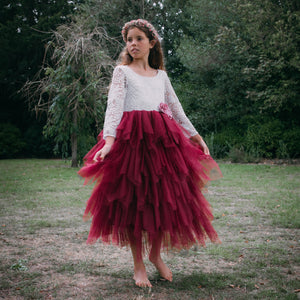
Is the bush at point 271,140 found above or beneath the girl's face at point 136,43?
beneath

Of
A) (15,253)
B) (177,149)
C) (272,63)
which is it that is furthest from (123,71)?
(272,63)

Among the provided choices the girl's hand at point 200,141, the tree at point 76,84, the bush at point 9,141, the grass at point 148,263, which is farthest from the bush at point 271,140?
the bush at point 9,141

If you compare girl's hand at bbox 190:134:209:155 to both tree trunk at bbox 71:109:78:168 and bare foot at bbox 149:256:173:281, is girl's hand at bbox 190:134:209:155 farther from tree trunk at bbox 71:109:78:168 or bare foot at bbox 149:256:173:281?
tree trunk at bbox 71:109:78:168

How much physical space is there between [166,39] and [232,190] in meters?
13.5

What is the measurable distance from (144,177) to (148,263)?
3.20 feet

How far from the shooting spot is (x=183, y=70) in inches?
683

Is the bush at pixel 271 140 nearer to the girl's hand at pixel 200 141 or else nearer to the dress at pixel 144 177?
the girl's hand at pixel 200 141

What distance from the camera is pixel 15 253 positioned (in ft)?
9.23

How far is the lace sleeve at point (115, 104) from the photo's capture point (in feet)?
7.01

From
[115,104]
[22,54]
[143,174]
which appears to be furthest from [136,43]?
[22,54]

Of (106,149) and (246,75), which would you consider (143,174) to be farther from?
(246,75)

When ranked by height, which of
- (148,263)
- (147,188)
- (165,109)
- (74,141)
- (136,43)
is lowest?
(148,263)

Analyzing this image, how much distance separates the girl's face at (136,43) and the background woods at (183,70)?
22.7 feet

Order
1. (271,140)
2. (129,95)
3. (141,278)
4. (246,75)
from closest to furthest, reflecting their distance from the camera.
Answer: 1. (141,278)
2. (129,95)
3. (271,140)
4. (246,75)
